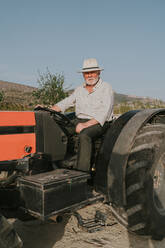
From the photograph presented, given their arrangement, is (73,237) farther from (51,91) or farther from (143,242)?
(51,91)

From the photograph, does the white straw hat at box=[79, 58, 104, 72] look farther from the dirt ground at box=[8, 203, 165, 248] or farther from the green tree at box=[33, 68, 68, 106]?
the green tree at box=[33, 68, 68, 106]

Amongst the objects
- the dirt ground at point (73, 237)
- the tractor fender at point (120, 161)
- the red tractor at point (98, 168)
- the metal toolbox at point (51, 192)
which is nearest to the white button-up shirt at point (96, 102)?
the red tractor at point (98, 168)

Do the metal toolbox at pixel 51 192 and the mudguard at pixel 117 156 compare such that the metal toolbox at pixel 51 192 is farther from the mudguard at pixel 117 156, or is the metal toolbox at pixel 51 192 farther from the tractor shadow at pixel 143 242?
the tractor shadow at pixel 143 242

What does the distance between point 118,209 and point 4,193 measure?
1032mm

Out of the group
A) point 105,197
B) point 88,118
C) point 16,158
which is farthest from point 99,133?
point 16,158

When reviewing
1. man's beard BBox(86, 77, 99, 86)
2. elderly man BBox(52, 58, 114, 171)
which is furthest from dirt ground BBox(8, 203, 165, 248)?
man's beard BBox(86, 77, 99, 86)

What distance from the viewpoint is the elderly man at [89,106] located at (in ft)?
8.81

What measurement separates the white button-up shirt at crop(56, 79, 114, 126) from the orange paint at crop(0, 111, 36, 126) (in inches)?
29.1

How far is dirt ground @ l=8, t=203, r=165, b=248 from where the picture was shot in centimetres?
249

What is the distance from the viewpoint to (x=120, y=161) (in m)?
2.37

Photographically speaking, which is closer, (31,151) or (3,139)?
(3,139)

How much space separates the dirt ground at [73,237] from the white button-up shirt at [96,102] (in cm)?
114

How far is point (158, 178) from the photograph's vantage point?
269cm

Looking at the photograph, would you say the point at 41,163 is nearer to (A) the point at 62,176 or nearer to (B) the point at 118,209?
(A) the point at 62,176
